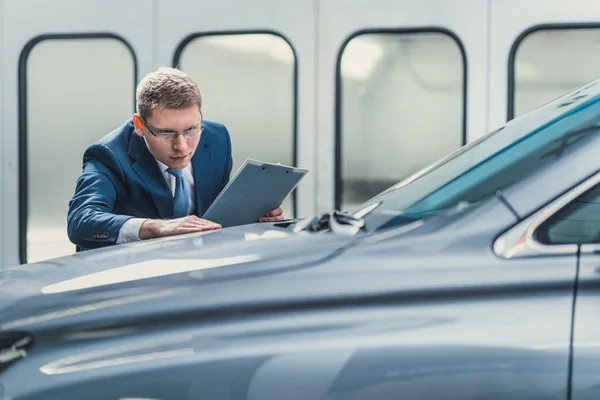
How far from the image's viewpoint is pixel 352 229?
6.55ft

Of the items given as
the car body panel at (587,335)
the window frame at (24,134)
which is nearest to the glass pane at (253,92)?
the window frame at (24,134)

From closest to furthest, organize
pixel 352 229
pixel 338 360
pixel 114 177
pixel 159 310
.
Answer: pixel 338 360, pixel 159 310, pixel 352 229, pixel 114 177

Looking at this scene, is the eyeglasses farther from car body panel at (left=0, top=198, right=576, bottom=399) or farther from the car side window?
the car side window

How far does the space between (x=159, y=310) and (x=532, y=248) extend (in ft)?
2.35

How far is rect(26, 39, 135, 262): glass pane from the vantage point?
4.80m

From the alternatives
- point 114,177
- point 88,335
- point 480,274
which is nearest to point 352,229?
point 480,274

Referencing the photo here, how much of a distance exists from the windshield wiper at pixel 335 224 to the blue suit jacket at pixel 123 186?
92 centimetres

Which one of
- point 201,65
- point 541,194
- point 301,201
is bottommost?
point 301,201

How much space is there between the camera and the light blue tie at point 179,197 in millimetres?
3148

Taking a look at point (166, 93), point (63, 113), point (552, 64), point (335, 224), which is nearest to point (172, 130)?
point (166, 93)

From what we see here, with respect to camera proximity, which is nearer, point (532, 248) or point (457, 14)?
point (532, 248)

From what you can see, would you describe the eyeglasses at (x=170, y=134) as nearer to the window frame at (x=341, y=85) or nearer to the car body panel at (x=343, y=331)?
the car body panel at (x=343, y=331)

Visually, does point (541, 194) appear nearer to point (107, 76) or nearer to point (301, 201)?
point (301, 201)

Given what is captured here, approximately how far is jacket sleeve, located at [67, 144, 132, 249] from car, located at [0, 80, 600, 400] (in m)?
0.94
